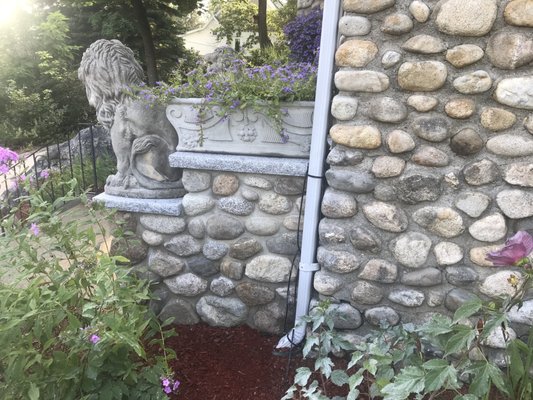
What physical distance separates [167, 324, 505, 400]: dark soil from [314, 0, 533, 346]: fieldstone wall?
51 centimetres

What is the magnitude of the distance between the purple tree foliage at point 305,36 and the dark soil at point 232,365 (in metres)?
3.50

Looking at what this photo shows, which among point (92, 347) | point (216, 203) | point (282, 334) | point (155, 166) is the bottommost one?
point (282, 334)

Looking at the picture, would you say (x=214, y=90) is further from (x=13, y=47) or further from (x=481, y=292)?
(x=13, y=47)

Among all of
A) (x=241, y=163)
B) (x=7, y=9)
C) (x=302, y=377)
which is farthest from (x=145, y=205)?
(x=7, y=9)

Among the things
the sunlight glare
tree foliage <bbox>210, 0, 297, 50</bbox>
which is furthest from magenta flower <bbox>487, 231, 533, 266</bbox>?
tree foliage <bbox>210, 0, 297, 50</bbox>

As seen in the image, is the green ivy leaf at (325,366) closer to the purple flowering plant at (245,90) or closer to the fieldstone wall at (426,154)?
the fieldstone wall at (426,154)

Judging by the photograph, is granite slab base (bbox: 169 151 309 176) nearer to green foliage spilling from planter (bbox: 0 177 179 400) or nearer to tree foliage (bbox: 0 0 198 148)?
green foliage spilling from planter (bbox: 0 177 179 400)

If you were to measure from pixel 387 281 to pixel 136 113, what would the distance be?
5.63ft

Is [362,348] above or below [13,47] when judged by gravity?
below

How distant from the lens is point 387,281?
200 centimetres

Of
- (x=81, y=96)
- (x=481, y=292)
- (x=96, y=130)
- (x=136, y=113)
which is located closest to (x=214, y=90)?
(x=136, y=113)

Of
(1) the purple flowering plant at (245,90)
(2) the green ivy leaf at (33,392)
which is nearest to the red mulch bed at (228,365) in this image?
(2) the green ivy leaf at (33,392)

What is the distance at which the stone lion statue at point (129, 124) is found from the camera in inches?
98.6

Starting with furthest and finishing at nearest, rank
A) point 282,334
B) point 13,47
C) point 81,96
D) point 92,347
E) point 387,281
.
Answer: point 81,96
point 13,47
point 282,334
point 387,281
point 92,347
